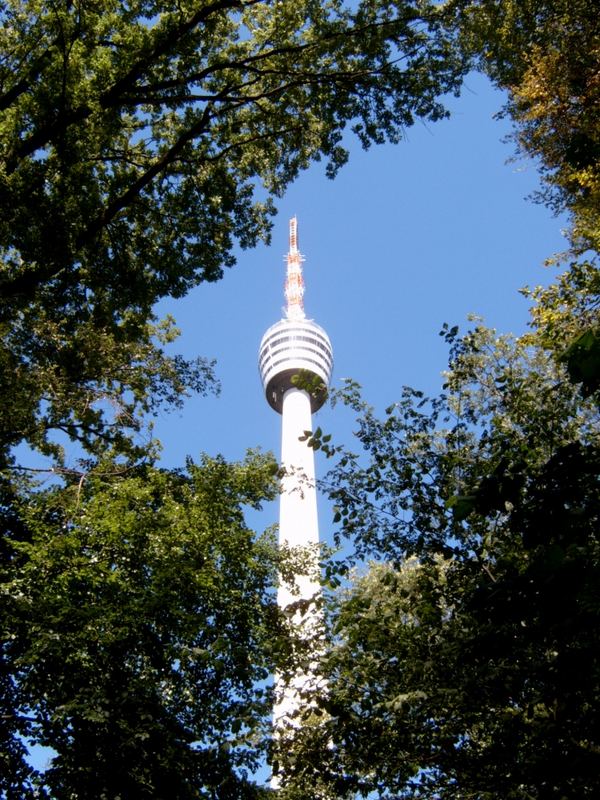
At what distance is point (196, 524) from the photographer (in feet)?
31.0

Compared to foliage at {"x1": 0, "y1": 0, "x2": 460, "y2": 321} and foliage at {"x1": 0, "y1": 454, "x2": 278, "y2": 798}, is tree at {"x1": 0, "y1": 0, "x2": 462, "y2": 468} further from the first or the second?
foliage at {"x1": 0, "y1": 454, "x2": 278, "y2": 798}

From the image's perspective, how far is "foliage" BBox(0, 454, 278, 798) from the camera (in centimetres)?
763

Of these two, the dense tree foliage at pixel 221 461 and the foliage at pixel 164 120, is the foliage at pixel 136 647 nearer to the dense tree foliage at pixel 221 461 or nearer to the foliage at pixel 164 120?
the dense tree foliage at pixel 221 461

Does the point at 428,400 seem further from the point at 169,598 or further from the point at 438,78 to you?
the point at 438,78

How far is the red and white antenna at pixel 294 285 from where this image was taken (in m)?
51.1

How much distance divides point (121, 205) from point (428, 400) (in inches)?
231

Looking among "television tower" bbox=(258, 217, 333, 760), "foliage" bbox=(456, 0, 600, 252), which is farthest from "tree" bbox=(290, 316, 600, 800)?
"television tower" bbox=(258, 217, 333, 760)

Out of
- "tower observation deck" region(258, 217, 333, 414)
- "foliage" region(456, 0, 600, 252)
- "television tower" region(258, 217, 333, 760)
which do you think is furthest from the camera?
"tower observation deck" region(258, 217, 333, 414)

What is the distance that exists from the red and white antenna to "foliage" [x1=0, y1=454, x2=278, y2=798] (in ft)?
138

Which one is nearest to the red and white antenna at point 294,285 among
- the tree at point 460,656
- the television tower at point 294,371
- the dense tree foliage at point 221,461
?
the television tower at point 294,371

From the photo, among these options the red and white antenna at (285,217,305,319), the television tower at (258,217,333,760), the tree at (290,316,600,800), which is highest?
the red and white antenna at (285,217,305,319)

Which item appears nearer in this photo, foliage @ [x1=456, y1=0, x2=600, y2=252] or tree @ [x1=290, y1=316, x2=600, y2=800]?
tree @ [x1=290, y1=316, x2=600, y2=800]

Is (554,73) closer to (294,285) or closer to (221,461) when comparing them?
(221,461)

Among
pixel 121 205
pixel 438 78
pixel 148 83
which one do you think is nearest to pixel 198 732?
pixel 121 205
